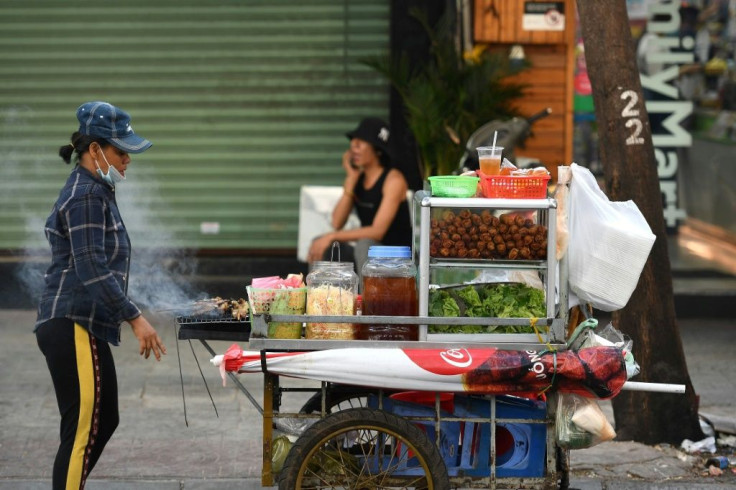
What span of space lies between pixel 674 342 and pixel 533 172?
2077mm

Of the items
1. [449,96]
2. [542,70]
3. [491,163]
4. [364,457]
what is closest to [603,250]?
[491,163]

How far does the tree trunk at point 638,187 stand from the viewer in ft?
20.2

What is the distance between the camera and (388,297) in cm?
458

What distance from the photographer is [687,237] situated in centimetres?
984

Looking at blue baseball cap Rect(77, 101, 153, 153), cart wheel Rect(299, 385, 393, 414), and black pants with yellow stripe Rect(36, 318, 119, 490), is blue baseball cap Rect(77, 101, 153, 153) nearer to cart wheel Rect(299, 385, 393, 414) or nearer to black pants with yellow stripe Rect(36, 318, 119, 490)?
black pants with yellow stripe Rect(36, 318, 119, 490)

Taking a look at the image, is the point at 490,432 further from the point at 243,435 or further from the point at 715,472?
the point at 243,435

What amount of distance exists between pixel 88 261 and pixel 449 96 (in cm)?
506

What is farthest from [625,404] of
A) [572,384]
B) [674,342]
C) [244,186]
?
[244,186]

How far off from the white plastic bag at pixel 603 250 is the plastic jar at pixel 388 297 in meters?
0.71

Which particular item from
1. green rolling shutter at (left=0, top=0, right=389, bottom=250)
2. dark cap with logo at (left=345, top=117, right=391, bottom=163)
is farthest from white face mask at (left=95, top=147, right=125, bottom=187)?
green rolling shutter at (left=0, top=0, right=389, bottom=250)

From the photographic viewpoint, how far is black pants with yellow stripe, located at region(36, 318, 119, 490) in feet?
14.6

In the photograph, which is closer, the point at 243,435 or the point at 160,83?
the point at 243,435

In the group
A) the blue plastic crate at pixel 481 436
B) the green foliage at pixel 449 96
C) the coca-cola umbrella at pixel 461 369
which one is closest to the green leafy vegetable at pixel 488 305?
the coca-cola umbrella at pixel 461 369

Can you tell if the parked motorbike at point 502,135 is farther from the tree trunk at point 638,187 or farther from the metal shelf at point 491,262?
the metal shelf at point 491,262
